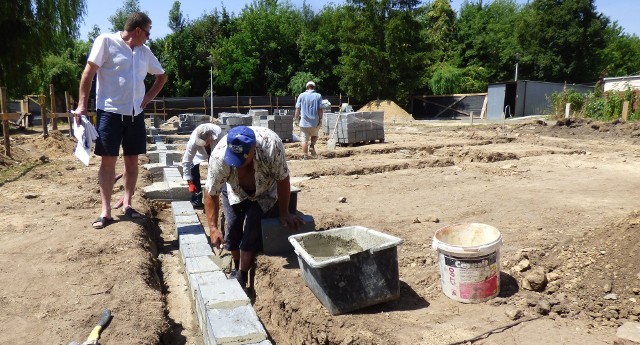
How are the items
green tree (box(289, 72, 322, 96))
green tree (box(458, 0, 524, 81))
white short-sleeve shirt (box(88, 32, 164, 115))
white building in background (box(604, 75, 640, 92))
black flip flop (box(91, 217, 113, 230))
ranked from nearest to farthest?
1. white short-sleeve shirt (box(88, 32, 164, 115))
2. black flip flop (box(91, 217, 113, 230))
3. white building in background (box(604, 75, 640, 92))
4. green tree (box(289, 72, 322, 96))
5. green tree (box(458, 0, 524, 81))

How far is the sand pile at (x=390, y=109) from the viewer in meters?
30.0

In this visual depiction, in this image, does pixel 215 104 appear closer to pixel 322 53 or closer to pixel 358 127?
pixel 322 53

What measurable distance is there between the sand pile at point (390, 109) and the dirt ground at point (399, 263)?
75.6ft

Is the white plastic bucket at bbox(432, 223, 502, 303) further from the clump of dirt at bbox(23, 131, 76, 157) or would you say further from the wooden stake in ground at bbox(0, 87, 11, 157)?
the clump of dirt at bbox(23, 131, 76, 157)

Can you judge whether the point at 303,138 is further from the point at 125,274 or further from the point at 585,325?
the point at 585,325

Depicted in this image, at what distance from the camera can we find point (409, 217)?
204 inches

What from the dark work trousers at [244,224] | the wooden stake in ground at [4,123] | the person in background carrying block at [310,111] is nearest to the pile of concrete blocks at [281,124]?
the person in background carrying block at [310,111]

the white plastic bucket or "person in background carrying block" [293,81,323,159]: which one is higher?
"person in background carrying block" [293,81,323,159]

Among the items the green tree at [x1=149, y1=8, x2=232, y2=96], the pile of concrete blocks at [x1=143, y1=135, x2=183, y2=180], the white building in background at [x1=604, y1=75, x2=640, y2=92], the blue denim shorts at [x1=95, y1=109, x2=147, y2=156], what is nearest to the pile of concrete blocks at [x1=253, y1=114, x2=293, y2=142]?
the pile of concrete blocks at [x1=143, y1=135, x2=183, y2=180]

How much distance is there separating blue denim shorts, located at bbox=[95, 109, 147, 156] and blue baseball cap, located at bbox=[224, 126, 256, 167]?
A: 1408 millimetres

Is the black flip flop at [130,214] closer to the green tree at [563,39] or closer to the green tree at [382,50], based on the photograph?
the green tree at [382,50]

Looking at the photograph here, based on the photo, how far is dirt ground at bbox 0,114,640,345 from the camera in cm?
279

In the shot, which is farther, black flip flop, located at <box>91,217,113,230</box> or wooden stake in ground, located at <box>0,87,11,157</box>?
wooden stake in ground, located at <box>0,87,11,157</box>

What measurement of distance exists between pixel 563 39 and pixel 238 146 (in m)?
38.1
